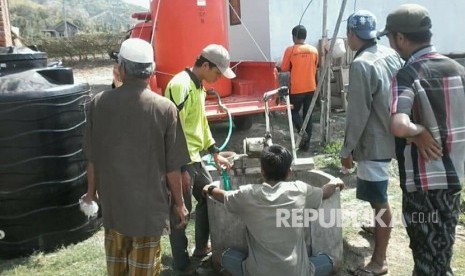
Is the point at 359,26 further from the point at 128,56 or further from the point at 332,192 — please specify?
the point at 128,56

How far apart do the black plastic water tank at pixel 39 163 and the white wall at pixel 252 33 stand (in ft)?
20.2

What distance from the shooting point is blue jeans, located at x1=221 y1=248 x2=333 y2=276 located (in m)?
2.98

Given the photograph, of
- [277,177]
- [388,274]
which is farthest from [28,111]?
[388,274]

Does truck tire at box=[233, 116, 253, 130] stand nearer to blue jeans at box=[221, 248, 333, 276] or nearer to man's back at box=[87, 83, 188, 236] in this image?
blue jeans at box=[221, 248, 333, 276]

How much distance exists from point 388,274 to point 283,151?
1.48 m

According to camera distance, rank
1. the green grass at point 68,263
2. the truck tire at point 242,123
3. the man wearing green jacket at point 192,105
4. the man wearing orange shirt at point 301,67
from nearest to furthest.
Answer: the man wearing green jacket at point 192,105 → the green grass at point 68,263 → the man wearing orange shirt at point 301,67 → the truck tire at point 242,123

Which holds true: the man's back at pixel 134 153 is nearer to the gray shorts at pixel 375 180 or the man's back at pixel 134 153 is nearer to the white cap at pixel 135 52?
the white cap at pixel 135 52

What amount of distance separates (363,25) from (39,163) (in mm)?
2745

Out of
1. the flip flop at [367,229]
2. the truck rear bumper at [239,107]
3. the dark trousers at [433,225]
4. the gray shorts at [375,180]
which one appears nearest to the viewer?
the dark trousers at [433,225]

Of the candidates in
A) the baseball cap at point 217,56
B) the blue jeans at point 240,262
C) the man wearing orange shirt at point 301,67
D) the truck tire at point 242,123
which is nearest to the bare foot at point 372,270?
the blue jeans at point 240,262

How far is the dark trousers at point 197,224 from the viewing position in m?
3.34

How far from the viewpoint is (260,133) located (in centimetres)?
810

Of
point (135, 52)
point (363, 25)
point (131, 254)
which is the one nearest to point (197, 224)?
point (131, 254)

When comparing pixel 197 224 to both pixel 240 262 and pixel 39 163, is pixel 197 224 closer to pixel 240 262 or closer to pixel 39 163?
pixel 240 262
